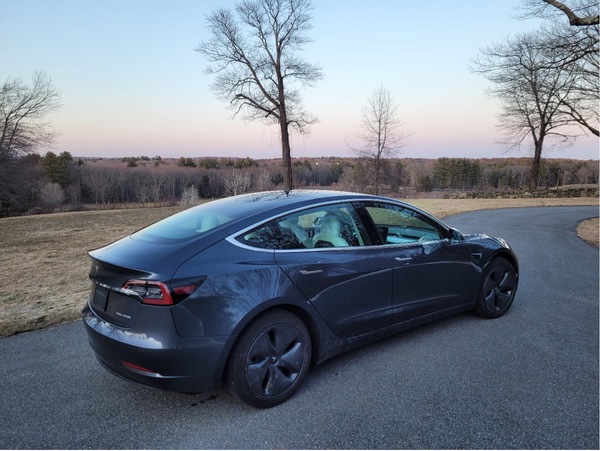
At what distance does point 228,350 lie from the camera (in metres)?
2.51

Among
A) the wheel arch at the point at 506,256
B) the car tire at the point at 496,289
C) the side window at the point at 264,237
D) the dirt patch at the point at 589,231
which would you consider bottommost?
the dirt patch at the point at 589,231

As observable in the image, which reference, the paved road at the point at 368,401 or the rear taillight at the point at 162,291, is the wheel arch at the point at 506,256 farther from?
the rear taillight at the point at 162,291

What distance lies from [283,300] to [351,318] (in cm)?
76

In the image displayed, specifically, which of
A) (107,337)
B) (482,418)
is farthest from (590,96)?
(107,337)

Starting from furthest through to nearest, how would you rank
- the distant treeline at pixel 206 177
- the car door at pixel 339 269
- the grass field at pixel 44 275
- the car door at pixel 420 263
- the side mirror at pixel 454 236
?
the distant treeline at pixel 206 177 → the grass field at pixel 44 275 → the side mirror at pixel 454 236 → the car door at pixel 420 263 → the car door at pixel 339 269

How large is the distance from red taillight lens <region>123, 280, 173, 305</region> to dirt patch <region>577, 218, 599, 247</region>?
1099 centimetres

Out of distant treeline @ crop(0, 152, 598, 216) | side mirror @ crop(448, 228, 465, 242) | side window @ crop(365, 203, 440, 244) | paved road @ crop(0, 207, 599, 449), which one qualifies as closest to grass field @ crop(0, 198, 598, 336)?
paved road @ crop(0, 207, 599, 449)

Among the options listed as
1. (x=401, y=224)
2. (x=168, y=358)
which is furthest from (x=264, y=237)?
(x=401, y=224)

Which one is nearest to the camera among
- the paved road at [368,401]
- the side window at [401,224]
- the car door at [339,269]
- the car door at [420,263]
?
the paved road at [368,401]

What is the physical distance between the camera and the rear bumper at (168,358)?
7.84 ft

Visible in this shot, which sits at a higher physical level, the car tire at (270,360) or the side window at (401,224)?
the side window at (401,224)

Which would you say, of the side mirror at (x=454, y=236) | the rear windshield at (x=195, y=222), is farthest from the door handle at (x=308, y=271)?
the side mirror at (x=454, y=236)

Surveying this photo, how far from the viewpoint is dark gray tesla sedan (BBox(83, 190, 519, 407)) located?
2426mm

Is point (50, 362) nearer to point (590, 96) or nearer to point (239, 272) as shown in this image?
point (239, 272)
